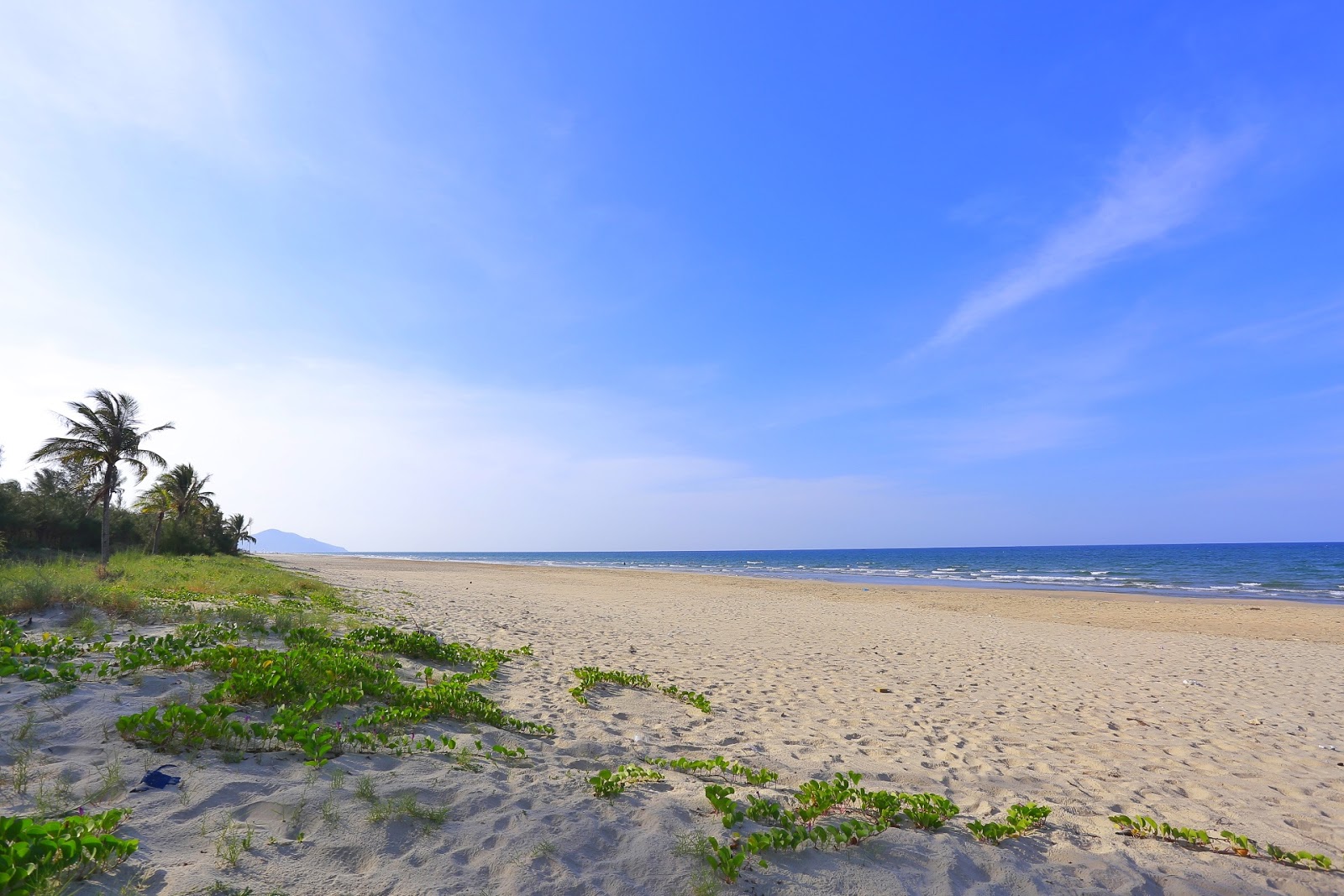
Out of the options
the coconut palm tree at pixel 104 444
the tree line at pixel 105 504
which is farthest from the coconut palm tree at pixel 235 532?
the coconut palm tree at pixel 104 444

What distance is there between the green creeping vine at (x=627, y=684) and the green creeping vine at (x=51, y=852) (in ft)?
15.7

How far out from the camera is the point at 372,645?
7895mm

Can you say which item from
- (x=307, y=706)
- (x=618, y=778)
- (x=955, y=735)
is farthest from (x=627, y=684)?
(x=307, y=706)

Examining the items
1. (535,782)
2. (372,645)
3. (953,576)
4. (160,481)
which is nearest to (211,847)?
(535,782)

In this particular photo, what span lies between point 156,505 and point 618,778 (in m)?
42.7

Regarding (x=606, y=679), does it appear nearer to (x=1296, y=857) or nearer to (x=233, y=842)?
(x=233, y=842)

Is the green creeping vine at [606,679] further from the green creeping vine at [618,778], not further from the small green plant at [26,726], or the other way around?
the small green plant at [26,726]

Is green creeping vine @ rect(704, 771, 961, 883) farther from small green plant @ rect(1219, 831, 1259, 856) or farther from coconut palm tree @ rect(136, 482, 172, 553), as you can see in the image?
coconut palm tree @ rect(136, 482, 172, 553)

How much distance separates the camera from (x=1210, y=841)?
4230 mm

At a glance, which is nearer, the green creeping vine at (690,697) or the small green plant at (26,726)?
the small green plant at (26,726)

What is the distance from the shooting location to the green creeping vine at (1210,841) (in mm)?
3994

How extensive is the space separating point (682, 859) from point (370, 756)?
2275 mm

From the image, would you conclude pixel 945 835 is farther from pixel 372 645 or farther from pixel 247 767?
pixel 372 645

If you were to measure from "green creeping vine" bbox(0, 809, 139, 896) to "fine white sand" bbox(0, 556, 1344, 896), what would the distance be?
0.15 metres
